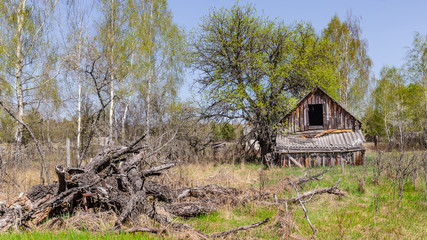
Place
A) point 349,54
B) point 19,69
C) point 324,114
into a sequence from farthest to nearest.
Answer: point 349,54 < point 324,114 < point 19,69

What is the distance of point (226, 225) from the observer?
5660 millimetres

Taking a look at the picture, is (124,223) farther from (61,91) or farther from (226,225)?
(61,91)

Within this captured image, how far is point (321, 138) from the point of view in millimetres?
16766

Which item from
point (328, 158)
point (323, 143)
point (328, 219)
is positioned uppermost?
point (323, 143)

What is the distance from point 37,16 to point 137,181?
46.5ft

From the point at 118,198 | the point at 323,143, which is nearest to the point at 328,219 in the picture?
the point at 118,198

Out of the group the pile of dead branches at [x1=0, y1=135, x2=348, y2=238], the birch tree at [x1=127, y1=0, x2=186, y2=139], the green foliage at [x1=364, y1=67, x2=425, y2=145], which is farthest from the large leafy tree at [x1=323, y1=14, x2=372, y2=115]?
the pile of dead branches at [x1=0, y1=135, x2=348, y2=238]

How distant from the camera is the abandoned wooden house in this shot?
50.9 feet

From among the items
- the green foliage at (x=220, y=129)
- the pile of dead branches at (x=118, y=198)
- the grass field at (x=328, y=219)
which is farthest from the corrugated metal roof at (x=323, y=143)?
the pile of dead branches at (x=118, y=198)

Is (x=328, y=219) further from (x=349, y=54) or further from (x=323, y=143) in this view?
(x=349, y=54)

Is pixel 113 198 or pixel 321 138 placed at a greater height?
pixel 321 138

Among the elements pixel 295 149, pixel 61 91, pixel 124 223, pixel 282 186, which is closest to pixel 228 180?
pixel 282 186

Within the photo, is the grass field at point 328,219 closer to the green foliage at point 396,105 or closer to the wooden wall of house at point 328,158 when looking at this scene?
the wooden wall of house at point 328,158

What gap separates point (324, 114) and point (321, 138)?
176 cm
